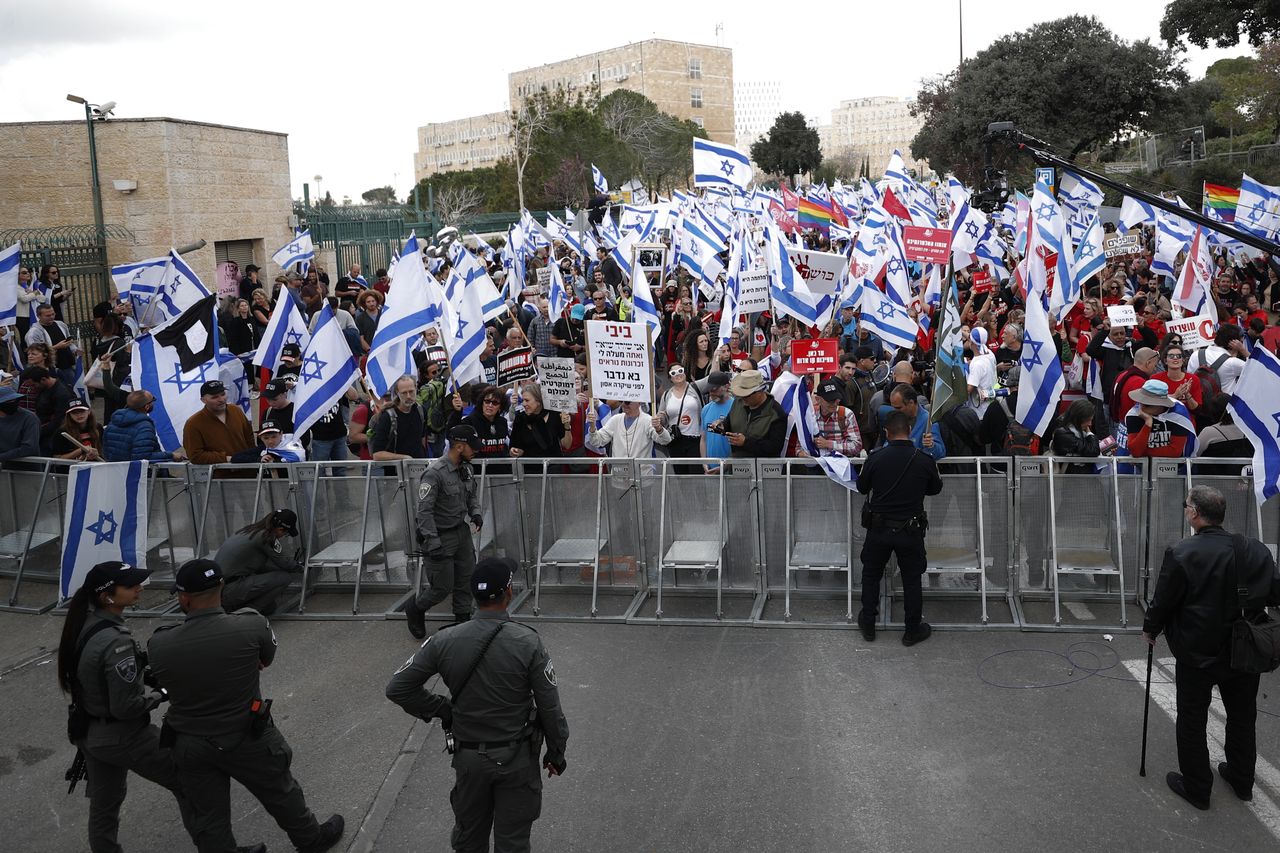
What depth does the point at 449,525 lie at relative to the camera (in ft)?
26.6

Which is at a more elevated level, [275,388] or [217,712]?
[275,388]

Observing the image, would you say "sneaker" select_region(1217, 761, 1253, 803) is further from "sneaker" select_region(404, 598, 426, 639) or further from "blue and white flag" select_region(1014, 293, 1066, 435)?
"sneaker" select_region(404, 598, 426, 639)

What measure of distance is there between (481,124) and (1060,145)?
11723cm

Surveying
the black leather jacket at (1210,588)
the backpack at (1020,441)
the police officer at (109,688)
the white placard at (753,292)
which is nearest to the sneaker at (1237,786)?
the black leather jacket at (1210,588)

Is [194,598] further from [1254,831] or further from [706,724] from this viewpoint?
[1254,831]

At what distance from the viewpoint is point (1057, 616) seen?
8.07 m

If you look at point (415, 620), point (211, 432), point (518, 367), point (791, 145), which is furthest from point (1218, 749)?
point (791, 145)

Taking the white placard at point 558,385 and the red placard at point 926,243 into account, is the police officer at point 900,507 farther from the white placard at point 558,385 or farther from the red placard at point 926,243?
the red placard at point 926,243

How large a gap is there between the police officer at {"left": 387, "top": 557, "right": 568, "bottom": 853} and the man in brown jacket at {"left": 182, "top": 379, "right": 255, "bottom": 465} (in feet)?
18.9

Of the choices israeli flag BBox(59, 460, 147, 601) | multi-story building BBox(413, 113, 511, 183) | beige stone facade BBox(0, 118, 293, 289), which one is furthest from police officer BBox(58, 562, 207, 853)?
multi-story building BBox(413, 113, 511, 183)

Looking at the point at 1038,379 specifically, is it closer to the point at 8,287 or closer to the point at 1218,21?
the point at 8,287

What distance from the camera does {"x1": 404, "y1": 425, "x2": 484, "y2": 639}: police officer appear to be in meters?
7.91

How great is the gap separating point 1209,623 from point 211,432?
8041 mm

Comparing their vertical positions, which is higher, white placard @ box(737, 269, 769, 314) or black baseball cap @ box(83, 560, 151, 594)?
white placard @ box(737, 269, 769, 314)
